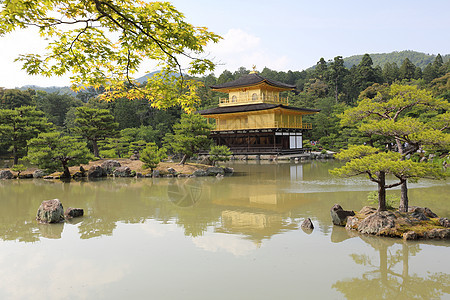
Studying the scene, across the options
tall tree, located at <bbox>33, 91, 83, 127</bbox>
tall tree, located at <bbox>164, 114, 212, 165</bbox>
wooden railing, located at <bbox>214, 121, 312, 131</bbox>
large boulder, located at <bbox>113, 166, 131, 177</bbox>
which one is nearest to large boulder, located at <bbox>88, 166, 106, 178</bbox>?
large boulder, located at <bbox>113, 166, 131, 177</bbox>

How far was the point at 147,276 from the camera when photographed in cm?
525

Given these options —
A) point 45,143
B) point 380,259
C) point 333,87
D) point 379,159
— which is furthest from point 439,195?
point 333,87

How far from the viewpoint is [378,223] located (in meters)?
7.33

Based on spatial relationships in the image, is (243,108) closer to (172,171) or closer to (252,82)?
(252,82)

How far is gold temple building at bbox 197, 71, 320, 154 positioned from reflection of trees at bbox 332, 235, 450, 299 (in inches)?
989

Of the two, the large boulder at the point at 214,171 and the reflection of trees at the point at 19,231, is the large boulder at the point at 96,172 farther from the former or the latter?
the reflection of trees at the point at 19,231

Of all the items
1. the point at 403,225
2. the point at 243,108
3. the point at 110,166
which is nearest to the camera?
the point at 403,225

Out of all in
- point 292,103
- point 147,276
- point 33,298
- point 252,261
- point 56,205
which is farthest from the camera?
point 292,103

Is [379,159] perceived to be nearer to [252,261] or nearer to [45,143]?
[252,261]

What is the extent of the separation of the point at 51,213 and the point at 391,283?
27.2 ft

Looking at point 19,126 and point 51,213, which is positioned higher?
point 19,126

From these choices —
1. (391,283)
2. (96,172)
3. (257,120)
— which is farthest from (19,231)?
(257,120)

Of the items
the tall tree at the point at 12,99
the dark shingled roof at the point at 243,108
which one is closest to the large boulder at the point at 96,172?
the dark shingled roof at the point at 243,108

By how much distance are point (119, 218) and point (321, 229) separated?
563 centimetres
